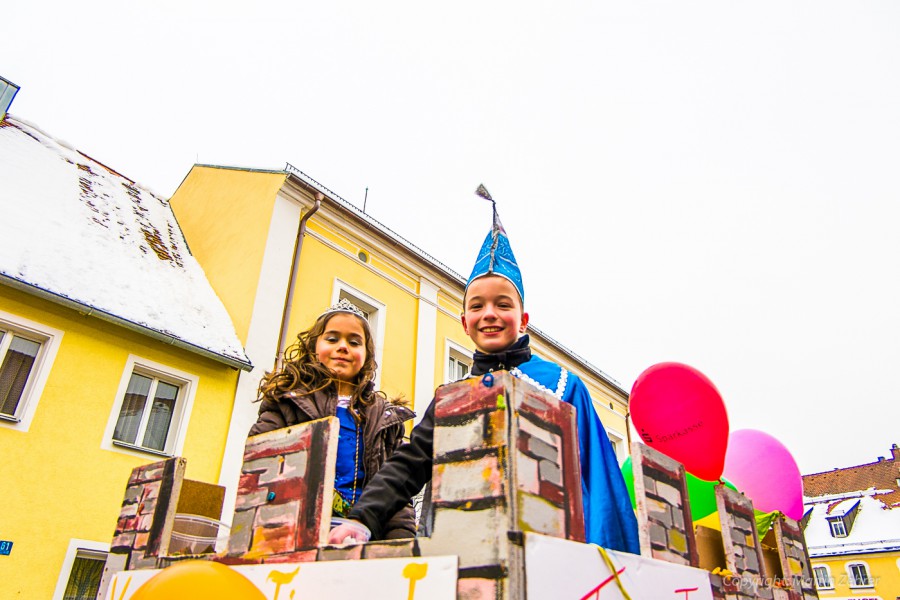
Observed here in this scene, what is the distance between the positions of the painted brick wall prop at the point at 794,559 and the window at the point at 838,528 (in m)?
26.1

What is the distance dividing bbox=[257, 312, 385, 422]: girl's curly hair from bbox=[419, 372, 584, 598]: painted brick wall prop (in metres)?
1.16

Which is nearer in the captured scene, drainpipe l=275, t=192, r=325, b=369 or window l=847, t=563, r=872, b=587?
drainpipe l=275, t=192, r=325, b=369

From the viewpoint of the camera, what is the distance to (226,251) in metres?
9.55

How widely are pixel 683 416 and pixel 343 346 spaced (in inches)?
71.6

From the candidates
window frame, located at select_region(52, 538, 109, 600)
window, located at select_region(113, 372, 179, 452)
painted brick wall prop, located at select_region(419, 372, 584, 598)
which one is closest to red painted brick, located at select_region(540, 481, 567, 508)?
painted brick wall prop, located at select_region(419, 372, 584, 598)

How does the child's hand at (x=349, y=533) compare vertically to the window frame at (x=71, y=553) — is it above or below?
below

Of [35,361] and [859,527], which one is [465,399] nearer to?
[35,361]

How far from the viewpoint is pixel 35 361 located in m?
6.22

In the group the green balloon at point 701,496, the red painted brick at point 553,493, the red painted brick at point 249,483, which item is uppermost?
the green balloon at point 701,496

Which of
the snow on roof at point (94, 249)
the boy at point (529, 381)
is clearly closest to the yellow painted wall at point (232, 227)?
the snow on roof at point (94, 249)

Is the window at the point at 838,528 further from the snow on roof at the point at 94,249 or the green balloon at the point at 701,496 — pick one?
the green balloon at the point at 701,496

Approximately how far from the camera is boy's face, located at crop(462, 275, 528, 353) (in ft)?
6.84

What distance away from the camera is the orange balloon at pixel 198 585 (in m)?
1.32

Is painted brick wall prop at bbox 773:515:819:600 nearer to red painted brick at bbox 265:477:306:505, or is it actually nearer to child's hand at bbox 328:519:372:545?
child's hand at bbox 328:519:372:545
